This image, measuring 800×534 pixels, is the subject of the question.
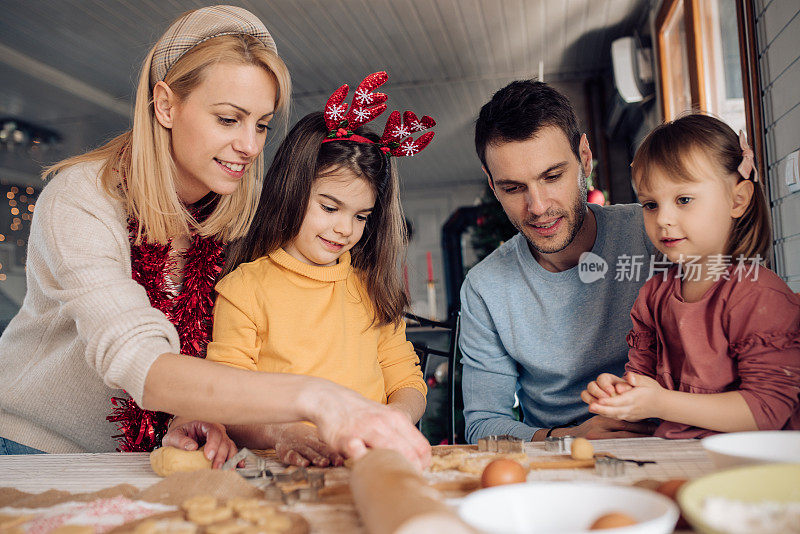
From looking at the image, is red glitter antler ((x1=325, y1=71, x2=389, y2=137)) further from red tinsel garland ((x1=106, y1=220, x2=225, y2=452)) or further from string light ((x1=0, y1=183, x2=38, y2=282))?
string light ((x1=0, y1=183, x2=38, y2=282))

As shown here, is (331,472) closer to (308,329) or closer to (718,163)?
(308,329)

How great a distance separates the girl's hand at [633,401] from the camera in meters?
1.11

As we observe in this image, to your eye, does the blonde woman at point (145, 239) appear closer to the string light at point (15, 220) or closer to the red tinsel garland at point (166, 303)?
the red tinsel garland at point (166, 303)

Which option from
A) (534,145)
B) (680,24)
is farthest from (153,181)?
(680,24)

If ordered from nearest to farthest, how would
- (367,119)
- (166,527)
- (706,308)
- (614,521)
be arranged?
(614,521), (166,527), (706,308), (367,119)

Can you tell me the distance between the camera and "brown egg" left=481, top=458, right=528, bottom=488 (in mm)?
797

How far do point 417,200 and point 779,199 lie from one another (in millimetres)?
8875

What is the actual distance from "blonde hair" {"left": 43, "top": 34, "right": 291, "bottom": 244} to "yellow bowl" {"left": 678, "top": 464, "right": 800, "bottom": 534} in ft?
3.76

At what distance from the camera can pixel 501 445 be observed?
3.50 ft

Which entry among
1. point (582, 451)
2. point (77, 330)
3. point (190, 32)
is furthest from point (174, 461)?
point (190, 32)

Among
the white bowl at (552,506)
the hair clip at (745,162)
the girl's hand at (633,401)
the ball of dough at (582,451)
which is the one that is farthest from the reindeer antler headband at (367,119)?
the white bowl at (552,506)

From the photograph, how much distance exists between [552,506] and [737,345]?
73 cm

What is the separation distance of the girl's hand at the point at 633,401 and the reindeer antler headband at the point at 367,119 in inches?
33.0

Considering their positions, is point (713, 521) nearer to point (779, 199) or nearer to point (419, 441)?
point (419, 441)
